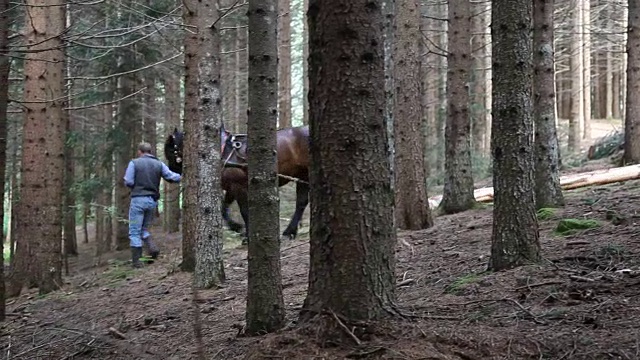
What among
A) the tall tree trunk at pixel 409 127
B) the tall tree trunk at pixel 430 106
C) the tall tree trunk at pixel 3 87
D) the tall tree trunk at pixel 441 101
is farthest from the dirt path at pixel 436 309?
the tall tree trunk at pixel 430 106

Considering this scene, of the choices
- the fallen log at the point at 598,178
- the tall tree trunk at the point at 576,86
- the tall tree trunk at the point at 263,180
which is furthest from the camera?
the tall tree trunk at the point at 576,86

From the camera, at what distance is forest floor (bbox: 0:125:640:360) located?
3.70 m

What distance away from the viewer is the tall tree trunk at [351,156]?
12.2 feet

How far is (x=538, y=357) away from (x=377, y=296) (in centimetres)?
95

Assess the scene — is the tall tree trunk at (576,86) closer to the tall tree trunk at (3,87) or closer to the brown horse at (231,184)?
the brown horse at (231,184)

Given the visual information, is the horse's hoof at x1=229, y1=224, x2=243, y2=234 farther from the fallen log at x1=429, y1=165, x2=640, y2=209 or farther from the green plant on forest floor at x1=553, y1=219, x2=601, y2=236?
the green plant on forest floor at x1=553, y1=219, x2=601, y2=236

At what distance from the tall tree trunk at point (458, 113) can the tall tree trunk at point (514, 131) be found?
5.42 meters

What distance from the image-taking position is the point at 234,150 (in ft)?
37.3

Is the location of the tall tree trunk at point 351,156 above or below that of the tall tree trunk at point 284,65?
below

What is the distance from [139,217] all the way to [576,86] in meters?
21.3

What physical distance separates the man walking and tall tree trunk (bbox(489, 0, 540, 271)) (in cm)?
828

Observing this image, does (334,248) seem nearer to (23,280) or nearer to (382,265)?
(382,265)

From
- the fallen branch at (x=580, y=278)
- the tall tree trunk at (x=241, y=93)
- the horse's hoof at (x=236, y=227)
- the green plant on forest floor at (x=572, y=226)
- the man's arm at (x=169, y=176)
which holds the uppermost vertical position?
the tall tree trunk at (x=241, y=93)

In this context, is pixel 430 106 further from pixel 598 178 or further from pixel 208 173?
pixel 208 173
